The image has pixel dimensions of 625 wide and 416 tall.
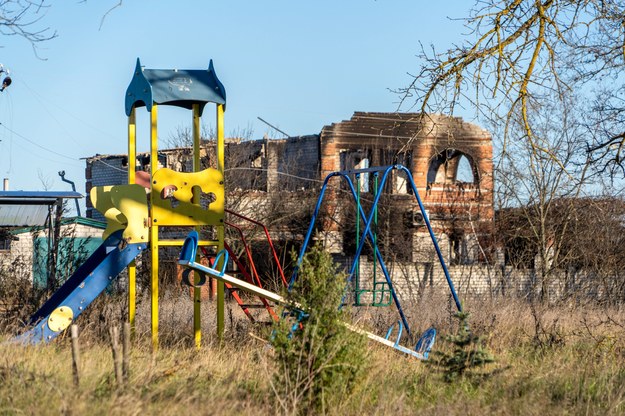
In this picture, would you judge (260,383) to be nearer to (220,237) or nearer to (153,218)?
(153,218)

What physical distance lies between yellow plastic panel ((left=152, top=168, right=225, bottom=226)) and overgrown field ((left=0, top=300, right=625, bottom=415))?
1.43m

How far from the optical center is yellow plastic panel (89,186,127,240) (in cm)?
1067

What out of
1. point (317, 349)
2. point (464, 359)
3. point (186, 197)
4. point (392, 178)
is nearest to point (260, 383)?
point (317, 349)

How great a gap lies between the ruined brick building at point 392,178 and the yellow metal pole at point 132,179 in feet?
68.3

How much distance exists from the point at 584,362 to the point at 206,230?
20274 millimetres

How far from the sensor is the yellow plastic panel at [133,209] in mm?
10305

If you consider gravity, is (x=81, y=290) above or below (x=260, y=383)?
above

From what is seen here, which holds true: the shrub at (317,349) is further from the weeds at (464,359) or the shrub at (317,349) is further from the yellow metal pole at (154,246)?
the yellow metal pole at (154,246)

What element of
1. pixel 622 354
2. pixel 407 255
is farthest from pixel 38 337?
pixel 407 255

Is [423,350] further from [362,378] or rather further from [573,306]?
[573,306]

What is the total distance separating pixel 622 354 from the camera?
10.4m

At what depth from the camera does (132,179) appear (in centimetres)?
1095

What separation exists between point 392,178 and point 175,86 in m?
24.2

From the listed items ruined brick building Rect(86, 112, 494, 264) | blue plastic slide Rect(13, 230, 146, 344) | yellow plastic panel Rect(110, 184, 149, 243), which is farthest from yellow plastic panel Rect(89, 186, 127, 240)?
ruined brick building Rect(86, 112, 494, 264)
